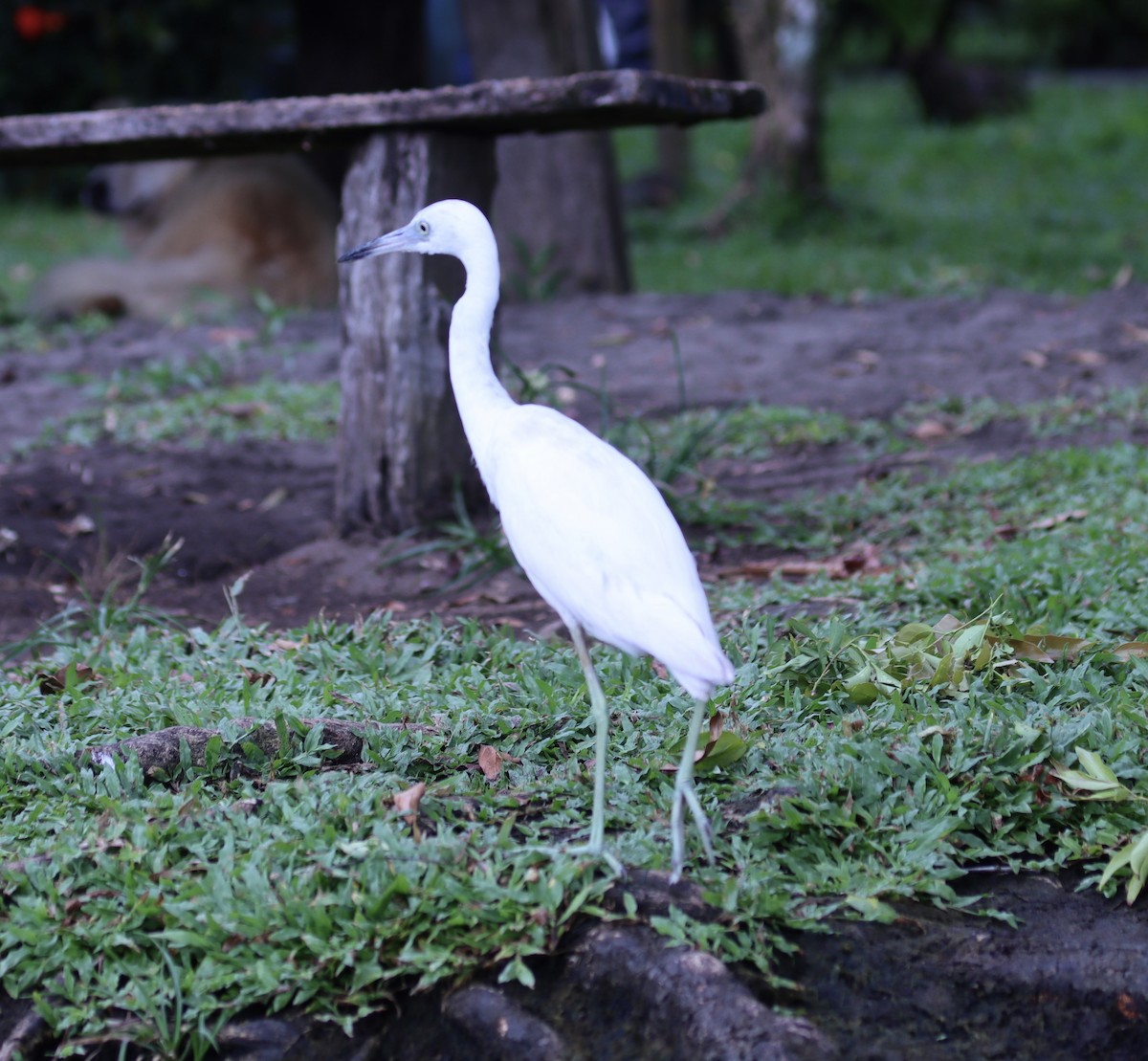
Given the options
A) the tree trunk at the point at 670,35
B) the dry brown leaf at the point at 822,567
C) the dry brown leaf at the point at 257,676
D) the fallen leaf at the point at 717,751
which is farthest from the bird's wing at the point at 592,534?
the tree trunk at the point at 670,35

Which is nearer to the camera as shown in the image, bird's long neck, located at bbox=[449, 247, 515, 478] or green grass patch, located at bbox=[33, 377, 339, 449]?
bird's long neck, located at bbox=[449, 247, 515, 478]

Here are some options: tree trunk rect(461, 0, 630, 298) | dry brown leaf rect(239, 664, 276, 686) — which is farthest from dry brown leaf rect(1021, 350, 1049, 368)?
dry brown leaf rect(239, 664, 276, 686)

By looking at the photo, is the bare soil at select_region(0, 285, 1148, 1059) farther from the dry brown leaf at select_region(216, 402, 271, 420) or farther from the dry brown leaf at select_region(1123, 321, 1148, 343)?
the dry brown leaf at select_region(216, 402, 271, 420)

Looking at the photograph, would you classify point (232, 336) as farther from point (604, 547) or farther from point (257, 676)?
point (604, 547)

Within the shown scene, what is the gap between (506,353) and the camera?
6.41m

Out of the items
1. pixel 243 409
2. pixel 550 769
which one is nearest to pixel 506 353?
pixel 243 409

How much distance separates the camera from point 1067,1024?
232 centimetres

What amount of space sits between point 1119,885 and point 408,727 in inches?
57.2

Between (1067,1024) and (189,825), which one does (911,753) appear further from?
(189,825)

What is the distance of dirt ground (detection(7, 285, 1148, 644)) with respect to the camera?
4.39m

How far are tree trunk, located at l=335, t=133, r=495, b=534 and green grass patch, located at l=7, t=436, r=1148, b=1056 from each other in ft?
2.95

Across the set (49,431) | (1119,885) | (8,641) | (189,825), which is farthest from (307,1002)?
(49,431)

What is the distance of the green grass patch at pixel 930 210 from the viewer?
8484 mm

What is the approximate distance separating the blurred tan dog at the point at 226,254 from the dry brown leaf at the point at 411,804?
19.4ft
